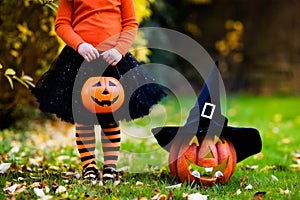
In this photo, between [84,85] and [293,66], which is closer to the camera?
[84,85]

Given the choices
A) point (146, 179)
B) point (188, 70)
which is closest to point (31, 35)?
point (146, 179)

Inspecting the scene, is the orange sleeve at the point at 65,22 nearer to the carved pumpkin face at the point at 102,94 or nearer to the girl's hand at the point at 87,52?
the girl's hand at the point at 87,52

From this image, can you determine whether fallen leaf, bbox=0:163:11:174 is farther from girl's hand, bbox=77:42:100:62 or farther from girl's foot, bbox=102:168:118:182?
girl's hand, bbox=77:42:100:62

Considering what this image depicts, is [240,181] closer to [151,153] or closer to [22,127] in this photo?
[151,153]

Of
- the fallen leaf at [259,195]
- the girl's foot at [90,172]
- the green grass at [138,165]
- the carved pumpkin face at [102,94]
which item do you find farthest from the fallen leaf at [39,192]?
the fallen leaf at [259,195]

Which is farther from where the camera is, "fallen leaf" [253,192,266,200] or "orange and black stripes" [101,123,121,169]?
"orange and black stripes" [101,123,121,169]

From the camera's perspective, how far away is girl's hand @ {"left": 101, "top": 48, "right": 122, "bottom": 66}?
2.80 metres

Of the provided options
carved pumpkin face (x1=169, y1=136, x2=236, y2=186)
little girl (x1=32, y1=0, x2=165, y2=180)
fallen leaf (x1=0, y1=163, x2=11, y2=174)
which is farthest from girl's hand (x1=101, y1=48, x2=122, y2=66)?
fallen leaf (x1=0, y1=163, x2=11, y2=174)

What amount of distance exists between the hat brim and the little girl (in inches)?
6.5

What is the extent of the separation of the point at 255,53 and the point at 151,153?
17.3ft

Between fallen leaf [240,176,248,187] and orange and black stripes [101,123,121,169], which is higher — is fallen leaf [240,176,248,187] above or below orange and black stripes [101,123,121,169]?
below

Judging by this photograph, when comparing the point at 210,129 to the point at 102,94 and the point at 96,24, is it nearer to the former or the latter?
the point at 102,94

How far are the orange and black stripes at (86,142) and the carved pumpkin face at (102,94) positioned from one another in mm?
162

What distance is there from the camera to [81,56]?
2916 millimetres
